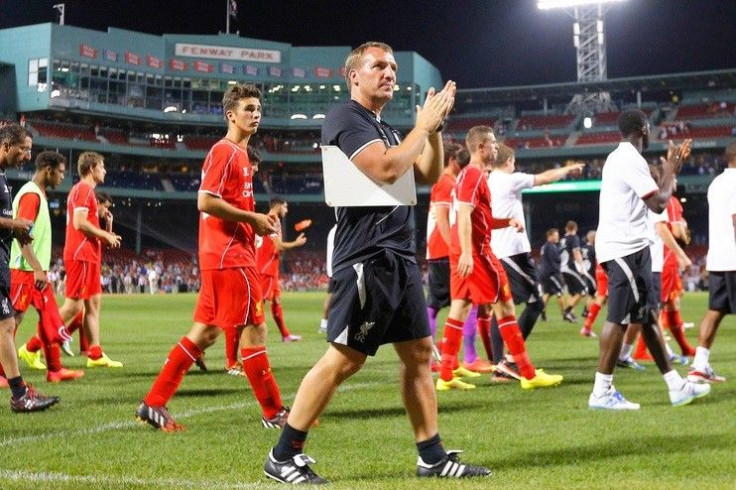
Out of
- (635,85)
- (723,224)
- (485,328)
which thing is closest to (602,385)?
(723,224)

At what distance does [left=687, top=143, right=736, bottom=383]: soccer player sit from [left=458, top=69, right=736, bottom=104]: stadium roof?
180 ft

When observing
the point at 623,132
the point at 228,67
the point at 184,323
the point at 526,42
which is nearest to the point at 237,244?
the point at 623,132

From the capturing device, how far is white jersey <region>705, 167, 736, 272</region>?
7.11m

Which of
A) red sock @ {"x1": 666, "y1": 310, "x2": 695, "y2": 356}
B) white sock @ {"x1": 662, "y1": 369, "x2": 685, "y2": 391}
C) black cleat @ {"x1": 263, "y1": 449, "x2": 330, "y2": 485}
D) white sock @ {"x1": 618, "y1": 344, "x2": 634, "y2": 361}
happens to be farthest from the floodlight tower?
black cleat @ {"x1": 263, "y1": 449, "x2": 330, "y2": 485}

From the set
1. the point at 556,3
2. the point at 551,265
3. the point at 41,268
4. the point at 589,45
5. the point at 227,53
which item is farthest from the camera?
the point at 227,53

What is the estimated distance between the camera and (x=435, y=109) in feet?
11.5

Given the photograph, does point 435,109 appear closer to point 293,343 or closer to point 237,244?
point 237,244

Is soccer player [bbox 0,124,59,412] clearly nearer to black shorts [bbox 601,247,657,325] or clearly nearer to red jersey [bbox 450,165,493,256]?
red jersey [bbox 450,165,493,256]

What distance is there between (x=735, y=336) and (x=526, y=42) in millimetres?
66371

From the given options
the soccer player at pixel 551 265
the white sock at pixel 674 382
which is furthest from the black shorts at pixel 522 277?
the soccer player at pixel 551 265

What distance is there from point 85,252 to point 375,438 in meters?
5.45

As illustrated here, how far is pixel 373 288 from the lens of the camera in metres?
3.66

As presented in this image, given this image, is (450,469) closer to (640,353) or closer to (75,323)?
(640,353)

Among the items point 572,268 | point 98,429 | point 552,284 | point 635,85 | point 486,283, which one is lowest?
point 98,429
